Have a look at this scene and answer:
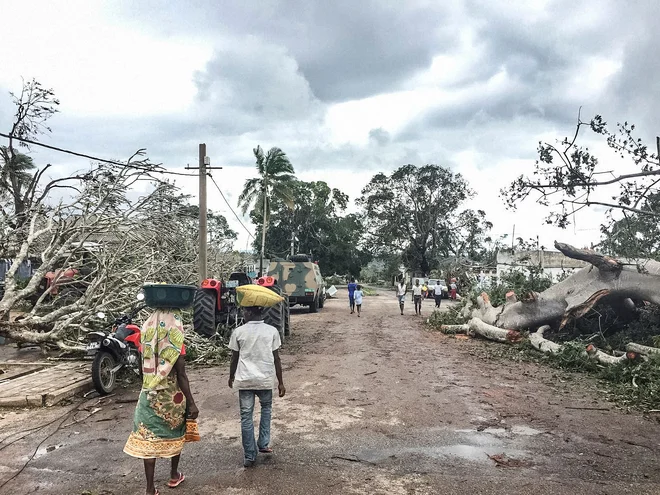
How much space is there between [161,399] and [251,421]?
874mm

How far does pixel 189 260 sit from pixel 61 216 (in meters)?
6.40

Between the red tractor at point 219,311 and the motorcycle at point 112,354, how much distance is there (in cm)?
268

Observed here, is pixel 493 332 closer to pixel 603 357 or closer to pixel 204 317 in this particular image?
pixel 603 357

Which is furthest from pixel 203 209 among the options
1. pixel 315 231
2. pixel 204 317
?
pixel 315 231

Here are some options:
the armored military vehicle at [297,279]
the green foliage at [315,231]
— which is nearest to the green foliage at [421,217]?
the green foliage at [315,231]

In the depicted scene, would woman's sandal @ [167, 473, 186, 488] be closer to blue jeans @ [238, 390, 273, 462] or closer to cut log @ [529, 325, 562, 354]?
blue jeans @ [238, 390, 273, 462]

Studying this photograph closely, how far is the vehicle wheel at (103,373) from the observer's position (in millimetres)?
6434

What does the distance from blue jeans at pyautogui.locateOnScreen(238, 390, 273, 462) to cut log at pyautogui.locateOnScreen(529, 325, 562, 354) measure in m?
7.09

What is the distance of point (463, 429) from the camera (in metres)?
5.30

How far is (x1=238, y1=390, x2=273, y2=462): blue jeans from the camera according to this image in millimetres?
4160

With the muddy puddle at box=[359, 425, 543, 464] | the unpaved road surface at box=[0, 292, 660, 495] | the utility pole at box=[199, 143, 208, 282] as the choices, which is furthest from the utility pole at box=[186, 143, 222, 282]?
the muddy puddle at box=[359, 425, 543, 464]

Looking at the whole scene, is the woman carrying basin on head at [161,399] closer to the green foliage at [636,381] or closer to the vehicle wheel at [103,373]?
the vehicle wheel at [103,373]

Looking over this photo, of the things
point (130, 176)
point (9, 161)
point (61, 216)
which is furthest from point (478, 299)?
point (9, 161)

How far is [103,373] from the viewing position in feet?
22.0
